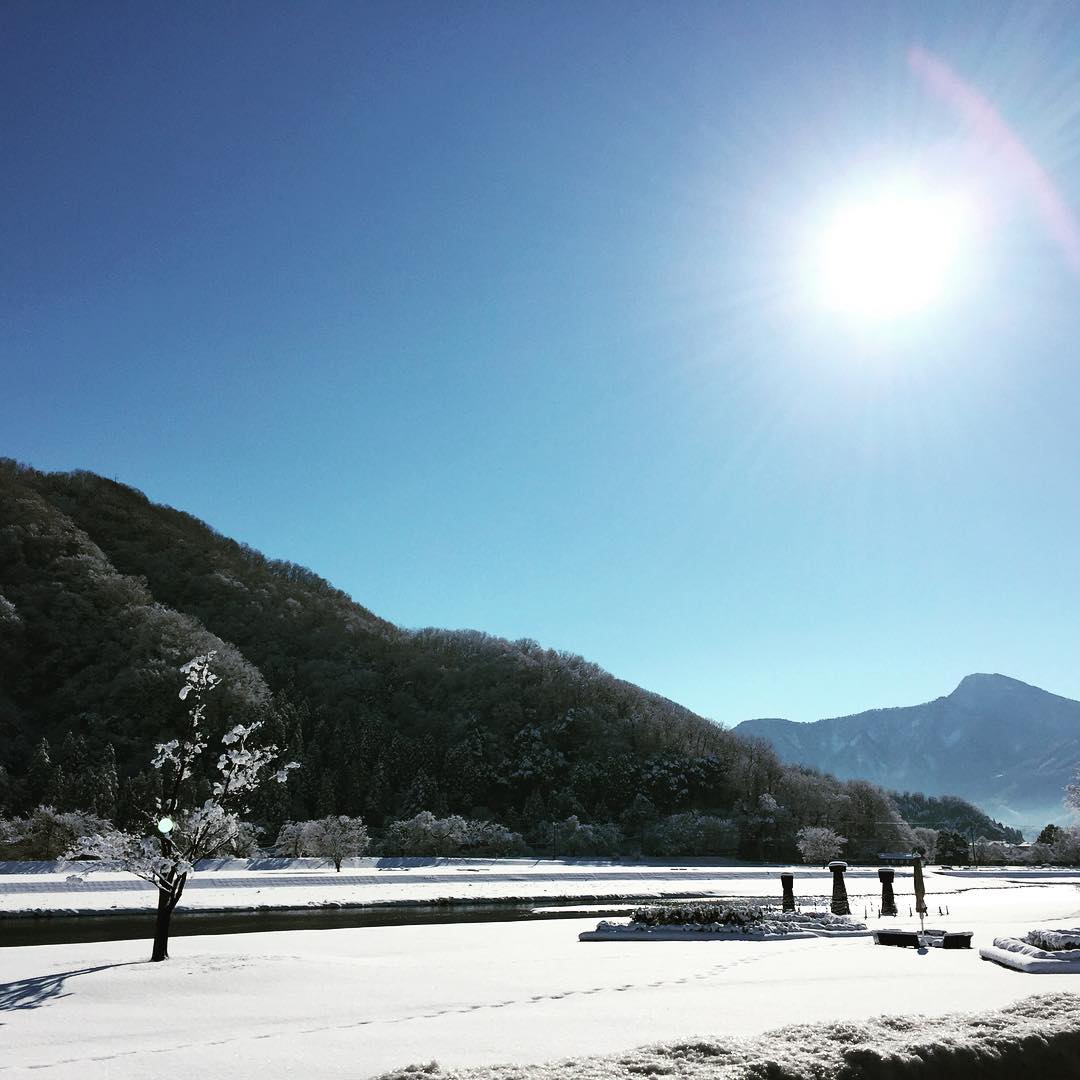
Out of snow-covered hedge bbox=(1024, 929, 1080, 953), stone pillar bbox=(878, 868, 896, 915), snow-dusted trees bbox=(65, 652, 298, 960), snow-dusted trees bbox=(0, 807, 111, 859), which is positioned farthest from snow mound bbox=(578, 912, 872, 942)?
snow-dusted trees bbox=(0, 807, 111, 859)

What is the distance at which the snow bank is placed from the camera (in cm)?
671

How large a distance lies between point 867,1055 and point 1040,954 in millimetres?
8939

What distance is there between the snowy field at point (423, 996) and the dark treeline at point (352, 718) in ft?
168

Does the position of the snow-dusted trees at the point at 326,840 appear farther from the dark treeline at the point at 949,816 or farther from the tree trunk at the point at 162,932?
the dark treeline at the point at 949,816

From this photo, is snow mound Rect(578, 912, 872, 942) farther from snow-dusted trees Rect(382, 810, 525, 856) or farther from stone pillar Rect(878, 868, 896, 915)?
snow-dusted trees Rect(382, 810, 525, 856)

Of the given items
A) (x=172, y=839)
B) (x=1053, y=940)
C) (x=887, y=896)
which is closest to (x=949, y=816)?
(x=887, y=896)

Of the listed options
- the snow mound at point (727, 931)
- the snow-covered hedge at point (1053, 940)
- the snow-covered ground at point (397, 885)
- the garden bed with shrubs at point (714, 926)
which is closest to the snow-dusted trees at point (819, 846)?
the snow-covered ground at point (397, 885)

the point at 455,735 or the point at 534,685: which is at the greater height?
the point at 534,685

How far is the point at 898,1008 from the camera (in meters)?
10.1

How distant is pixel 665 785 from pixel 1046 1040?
87.4 meters

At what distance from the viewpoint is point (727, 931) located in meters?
20.3

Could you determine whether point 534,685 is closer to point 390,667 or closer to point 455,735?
point 455,735

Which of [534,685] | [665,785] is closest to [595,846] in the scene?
[665,785]

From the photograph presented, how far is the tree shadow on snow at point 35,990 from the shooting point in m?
10.9
